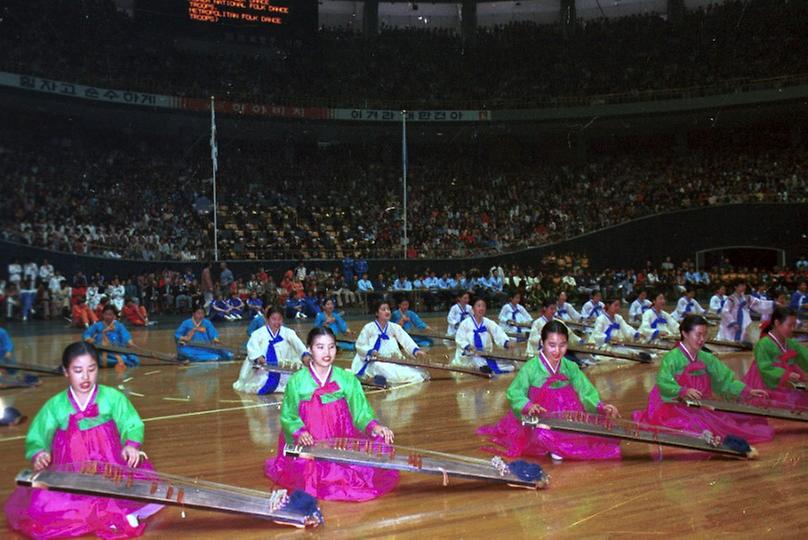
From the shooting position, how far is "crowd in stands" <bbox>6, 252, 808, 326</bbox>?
1909 centimetres

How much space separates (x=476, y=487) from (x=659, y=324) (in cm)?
917

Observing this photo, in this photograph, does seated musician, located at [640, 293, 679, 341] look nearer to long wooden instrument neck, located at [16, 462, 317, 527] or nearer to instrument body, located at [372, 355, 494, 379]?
instrument body, located at [372, 355, 494, 379]

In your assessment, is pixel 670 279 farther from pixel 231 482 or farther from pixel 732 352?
pixel 231 482

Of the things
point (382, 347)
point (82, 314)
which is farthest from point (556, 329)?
point (82, 314)

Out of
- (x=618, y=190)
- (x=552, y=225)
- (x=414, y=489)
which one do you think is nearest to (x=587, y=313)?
(x=414, y=489)

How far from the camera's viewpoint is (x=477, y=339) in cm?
1106

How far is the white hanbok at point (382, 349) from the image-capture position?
1008 centimetres

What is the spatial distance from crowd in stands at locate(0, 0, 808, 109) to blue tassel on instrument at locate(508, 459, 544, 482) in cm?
2414

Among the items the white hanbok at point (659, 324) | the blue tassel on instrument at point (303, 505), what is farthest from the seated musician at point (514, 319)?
the blue tassel on instrument at point (303, 505)

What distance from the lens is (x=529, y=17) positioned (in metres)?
36.1

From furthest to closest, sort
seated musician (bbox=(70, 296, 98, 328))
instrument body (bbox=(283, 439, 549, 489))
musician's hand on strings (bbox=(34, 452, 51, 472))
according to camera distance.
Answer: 1. seated musician (bbox=(70, 296, 98, 328))
2. instrument body (bbox=(283, 439, 549, 489))
3. musician's hand on strings (bbox=(34, 452, 51, 472))

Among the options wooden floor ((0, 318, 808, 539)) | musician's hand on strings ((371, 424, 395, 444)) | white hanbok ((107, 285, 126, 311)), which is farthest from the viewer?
white hanbok ((107, 285, 126, 311))

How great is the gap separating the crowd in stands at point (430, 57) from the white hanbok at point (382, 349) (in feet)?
62.9

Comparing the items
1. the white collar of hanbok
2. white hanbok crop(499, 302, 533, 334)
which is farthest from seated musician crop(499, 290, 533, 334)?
the white collar of hanbok
